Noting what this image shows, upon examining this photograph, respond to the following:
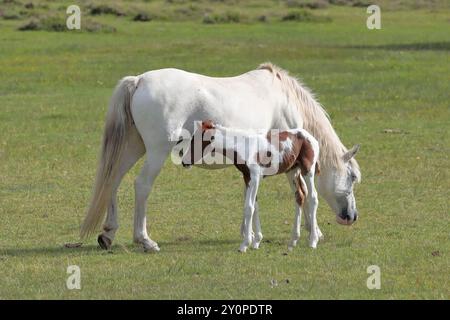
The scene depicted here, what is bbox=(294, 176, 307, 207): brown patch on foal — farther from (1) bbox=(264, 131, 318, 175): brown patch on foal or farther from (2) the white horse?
(1) bbox=(264, 131, 318, 175): brown patch on foal

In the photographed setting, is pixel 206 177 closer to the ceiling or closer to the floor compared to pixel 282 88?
closer to the floor

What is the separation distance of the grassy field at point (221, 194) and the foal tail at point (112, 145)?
448 mm

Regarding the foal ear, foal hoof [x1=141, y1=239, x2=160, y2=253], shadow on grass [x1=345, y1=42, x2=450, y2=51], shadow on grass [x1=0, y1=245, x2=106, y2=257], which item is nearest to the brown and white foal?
the foal ear

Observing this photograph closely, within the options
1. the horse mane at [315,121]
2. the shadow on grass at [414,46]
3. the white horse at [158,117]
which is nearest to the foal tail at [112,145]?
the white horse at [158,117]

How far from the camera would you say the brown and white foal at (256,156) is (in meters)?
10.9

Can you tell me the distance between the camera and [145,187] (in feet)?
37.4

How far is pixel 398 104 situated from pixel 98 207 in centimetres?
1331

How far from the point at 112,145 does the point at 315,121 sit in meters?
2.41

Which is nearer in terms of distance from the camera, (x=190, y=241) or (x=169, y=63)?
(x=190, y=241)

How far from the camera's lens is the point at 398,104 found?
77.7 ft

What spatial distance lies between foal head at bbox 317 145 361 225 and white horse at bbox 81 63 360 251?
15cm

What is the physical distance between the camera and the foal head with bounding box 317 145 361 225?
40.3 feet

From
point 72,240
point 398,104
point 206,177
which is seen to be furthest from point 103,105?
point 72,240

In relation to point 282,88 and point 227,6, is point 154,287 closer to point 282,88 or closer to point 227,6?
point 282,88
